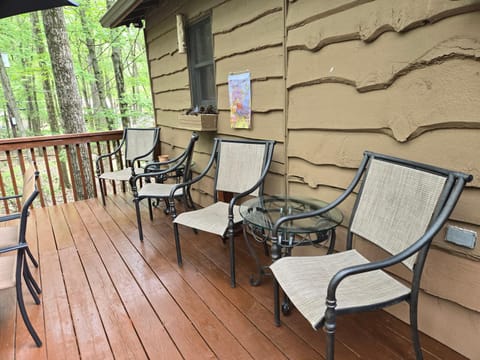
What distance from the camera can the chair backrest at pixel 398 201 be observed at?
4.13 feet

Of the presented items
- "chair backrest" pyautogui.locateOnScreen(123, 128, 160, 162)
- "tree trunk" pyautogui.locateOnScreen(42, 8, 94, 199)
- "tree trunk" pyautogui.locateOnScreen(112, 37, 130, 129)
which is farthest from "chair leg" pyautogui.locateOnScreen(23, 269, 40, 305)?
"tree trunk" pyautogui.locateOnScreen(112, 37, 130, 129)

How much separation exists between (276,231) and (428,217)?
0.68 m

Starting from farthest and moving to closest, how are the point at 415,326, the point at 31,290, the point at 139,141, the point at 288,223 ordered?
the point at 139,141 → the point at 31,290 → the point at 288,223 → the point at 415,326

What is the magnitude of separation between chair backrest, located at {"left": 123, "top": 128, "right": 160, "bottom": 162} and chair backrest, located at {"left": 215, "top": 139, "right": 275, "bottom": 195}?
1.79 meters

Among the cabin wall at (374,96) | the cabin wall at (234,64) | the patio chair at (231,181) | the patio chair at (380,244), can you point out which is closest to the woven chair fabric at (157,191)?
the patio chair at (231,181)

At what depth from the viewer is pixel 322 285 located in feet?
4.37

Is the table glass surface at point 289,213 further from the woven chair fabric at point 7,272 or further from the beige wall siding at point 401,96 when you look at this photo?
the woven chair fabric at point 7,272

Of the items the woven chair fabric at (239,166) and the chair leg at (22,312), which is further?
the woven chair fabric at (239,166)

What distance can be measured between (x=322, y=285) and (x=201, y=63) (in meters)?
2.74

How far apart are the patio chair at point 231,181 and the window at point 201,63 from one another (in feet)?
2.73

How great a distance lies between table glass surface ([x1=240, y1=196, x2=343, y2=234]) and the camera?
169cm

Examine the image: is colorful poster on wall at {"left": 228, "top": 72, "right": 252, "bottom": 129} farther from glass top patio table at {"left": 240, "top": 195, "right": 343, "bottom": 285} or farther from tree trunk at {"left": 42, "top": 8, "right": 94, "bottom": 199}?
tree trunk at {"left": 42, "top": 8, "right": 94, "bottom": 199}

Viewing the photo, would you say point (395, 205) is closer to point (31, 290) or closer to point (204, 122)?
point (204, 122)

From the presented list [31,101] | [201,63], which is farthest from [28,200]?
[31,101]
